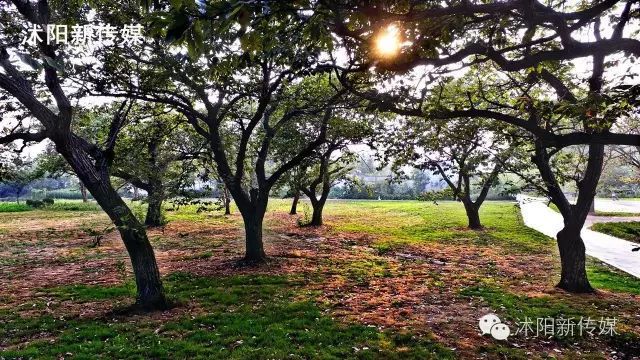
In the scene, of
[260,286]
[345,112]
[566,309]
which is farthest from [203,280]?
[566,309]

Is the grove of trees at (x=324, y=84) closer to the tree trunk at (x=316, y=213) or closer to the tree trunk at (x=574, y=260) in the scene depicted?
the tree trunk at (x=574, y=260)

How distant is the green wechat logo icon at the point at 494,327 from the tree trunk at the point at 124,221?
21.9 ft

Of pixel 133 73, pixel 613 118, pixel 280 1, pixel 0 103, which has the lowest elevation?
pixel 613 118

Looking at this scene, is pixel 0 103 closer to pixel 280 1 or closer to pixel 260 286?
pixel 260 286

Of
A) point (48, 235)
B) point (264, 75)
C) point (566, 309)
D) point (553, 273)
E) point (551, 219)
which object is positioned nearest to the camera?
point (566, 309)

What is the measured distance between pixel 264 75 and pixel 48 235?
60.1 ft

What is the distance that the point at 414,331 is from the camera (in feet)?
25.2

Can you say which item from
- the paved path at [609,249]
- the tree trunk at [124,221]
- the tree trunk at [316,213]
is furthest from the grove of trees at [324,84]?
the tree trunk at [316,213]

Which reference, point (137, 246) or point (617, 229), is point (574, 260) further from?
point (617, 229)

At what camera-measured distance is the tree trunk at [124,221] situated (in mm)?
7598

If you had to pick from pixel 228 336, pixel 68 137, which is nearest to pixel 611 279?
pixel 228 336

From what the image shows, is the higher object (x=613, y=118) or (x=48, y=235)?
(x=613, y=118)

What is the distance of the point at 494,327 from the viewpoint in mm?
7875

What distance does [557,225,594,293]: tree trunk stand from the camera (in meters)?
10.5
